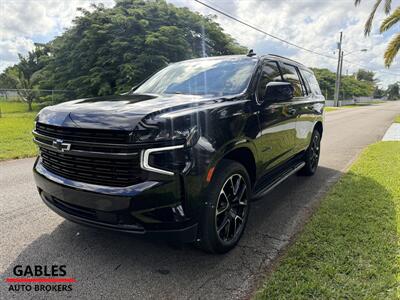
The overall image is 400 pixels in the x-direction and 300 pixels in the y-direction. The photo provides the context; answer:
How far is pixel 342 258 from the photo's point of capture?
2.82 m

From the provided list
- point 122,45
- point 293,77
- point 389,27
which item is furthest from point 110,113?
point 122,45

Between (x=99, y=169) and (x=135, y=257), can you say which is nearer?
(x=99, y=169)

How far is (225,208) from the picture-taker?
2.88 m

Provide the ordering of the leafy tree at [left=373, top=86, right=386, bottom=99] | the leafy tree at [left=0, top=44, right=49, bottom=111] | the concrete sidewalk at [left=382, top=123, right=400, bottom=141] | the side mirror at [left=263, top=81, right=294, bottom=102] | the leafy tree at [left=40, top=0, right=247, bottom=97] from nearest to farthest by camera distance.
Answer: the side mirror at [left=263, top=81, right=294, bottom=102] < the concrete sidewalk at [left=382, top=123, right=400, bottom=141] < the leafy tree at [left=40, top=0, right=247, bottom=97] < the leafy tree at [left=0, top=44, right=49, bottom=111] < the leafy tree at [left=373, top=86, right=386, bottom=99]

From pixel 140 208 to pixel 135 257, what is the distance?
2.73 ft

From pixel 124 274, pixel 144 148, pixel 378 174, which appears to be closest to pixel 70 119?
pixel 144 148

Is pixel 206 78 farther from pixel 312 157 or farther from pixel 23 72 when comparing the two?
pixel 23 72

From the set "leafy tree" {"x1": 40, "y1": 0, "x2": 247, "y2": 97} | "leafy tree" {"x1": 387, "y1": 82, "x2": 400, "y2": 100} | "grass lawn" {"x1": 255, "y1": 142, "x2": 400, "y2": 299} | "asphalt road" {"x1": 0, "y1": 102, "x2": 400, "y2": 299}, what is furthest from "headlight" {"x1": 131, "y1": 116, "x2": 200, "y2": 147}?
"leafy tree" {"x1": 387, "y1": 82, "x2": 400, "y2": 100}

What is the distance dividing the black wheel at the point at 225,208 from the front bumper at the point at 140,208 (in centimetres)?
18

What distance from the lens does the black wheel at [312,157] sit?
5645 mm

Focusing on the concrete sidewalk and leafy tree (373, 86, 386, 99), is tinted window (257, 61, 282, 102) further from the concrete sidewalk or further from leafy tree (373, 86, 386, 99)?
leafy tree (373, 86, 386, 99)

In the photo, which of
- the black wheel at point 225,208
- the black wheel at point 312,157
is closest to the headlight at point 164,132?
the black wheel at point 225,208

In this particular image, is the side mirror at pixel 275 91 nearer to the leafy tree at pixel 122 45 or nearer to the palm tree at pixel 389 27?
the palm tree at pixel 389 27

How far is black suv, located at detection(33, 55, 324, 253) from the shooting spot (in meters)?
2.31
